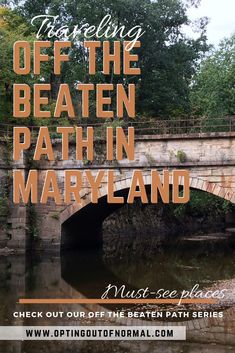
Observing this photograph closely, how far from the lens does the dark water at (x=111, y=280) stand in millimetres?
9812

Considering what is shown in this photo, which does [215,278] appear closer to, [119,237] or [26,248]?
[26,248]

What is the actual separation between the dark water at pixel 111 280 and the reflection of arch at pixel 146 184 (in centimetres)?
171

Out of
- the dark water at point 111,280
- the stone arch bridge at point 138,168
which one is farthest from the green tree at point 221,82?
the stone arch bridge at point 138,168

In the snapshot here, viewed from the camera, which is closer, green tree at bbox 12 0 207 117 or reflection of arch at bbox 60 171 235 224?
reflection of arch at bbox 60 171 235 224

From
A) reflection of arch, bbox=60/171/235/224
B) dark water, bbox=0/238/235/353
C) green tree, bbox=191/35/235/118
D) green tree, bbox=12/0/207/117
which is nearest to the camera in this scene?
dark water, bbox=0/238/235/353

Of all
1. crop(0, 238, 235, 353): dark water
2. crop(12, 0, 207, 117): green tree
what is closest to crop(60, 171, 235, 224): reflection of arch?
crop(0, 238, 235, 353): dark water

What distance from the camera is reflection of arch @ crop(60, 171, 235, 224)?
20.5 metres

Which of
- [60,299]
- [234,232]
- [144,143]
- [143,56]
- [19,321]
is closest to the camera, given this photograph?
[19,321]

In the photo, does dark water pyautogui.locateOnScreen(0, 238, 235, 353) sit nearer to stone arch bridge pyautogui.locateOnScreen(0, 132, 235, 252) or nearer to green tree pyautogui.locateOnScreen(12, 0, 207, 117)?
stone arch bridge pyautogui.locateOnScreen(0, 132, 235, 252)

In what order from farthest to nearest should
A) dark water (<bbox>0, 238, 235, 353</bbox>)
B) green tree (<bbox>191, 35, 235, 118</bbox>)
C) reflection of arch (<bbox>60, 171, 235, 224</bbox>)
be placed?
green tree (<bbox>191, 35, 235, 118</bbox>) → reflection of arch (<bbox>60, 171, 235, 224</bbox>) → dark water (<bbox>0, 238, 235, 353</bbox>)

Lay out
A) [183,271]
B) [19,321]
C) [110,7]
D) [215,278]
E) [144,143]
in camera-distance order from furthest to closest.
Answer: [110,7] → [144,143] → [183,271] → [215,278] → [19,321]

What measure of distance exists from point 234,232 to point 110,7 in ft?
49.0

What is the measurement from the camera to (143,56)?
34.2 m

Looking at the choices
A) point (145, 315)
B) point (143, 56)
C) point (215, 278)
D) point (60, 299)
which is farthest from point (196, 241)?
point (145, 315)
